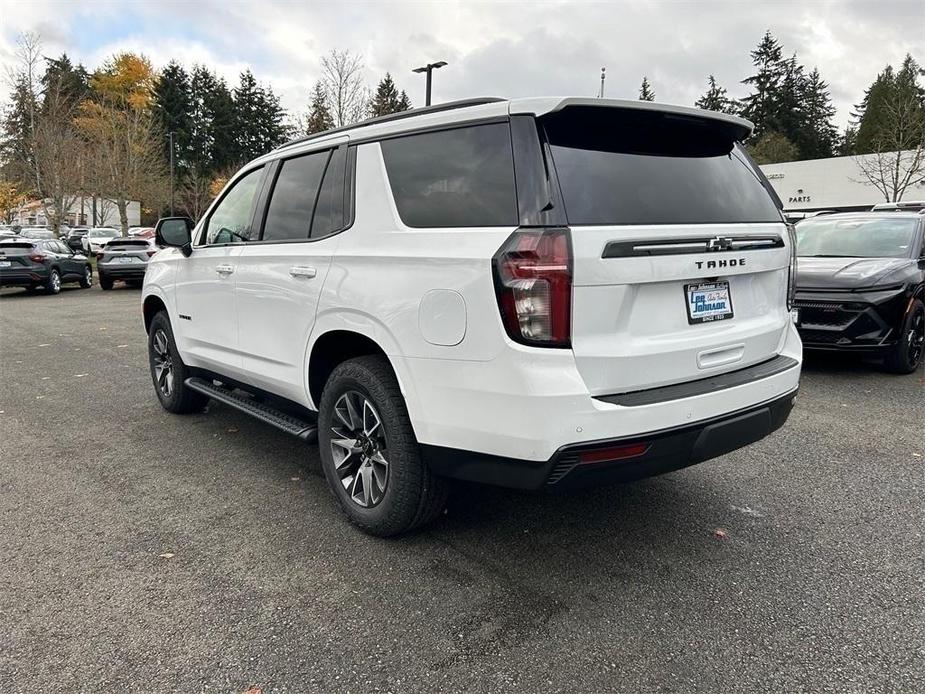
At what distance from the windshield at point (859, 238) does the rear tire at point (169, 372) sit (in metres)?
6.72

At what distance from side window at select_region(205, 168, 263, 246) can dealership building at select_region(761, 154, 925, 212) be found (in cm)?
3600

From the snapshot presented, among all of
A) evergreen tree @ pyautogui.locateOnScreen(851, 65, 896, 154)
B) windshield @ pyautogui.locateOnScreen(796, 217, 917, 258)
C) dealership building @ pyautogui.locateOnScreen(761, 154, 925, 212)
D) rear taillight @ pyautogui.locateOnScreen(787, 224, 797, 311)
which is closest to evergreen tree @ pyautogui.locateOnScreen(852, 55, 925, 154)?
evergreen tree @ pyautogui.locateOnScreen(851, 65, 896, 154)

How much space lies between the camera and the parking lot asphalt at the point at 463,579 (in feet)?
7.40

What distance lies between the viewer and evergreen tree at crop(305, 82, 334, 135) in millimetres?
29147

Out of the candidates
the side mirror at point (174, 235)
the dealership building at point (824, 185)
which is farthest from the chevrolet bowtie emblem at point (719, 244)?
the dealership building at point (824, 185)

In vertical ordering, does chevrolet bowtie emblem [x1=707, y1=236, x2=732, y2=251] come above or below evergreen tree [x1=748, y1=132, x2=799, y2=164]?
below

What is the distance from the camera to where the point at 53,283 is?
16734 millimetres

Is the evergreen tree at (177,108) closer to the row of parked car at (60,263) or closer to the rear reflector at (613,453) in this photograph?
the row of parked car at (60,263)

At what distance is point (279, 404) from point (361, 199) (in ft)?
4.64

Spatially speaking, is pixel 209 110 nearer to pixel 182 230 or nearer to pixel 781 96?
pixel 781 96

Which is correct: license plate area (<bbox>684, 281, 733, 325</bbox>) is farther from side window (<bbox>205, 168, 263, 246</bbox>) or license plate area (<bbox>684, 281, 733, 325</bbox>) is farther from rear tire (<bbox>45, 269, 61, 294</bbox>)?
rear tire (<bbox>45, 269, 61, 294</bbox>)

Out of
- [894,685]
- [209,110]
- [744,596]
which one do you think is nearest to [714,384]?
[744,596]

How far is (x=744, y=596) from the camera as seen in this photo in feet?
8.83

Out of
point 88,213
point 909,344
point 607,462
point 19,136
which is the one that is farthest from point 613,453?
point 88,213
